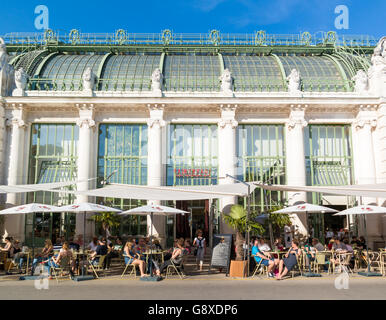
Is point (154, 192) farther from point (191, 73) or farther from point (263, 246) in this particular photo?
point (191, 73)

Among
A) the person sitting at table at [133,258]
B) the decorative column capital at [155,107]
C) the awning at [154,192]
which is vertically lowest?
the person sitting at table at [133,258]

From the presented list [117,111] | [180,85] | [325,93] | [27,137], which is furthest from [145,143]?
[325,93]

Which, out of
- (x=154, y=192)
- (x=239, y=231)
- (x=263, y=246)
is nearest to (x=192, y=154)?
(x=154, y=192)

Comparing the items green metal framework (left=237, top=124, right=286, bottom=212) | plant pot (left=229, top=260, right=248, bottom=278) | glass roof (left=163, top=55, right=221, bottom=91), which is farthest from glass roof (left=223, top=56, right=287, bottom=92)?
plant pot (left=229, top=260, right=248, bottom=278)

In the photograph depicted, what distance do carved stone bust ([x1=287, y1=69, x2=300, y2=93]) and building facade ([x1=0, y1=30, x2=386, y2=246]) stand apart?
0.07m

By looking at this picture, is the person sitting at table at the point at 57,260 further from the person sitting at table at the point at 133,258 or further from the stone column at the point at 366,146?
the stone column at the point at 366,146

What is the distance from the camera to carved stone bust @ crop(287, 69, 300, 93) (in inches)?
1020

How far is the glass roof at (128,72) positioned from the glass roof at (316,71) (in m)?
9.99

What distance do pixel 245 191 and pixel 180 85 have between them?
12604mm

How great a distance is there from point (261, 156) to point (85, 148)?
37.9ft

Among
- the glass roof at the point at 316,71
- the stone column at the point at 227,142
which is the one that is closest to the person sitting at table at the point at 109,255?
the stone column at the point at 227,142

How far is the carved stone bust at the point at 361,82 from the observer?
25859 millimetres
